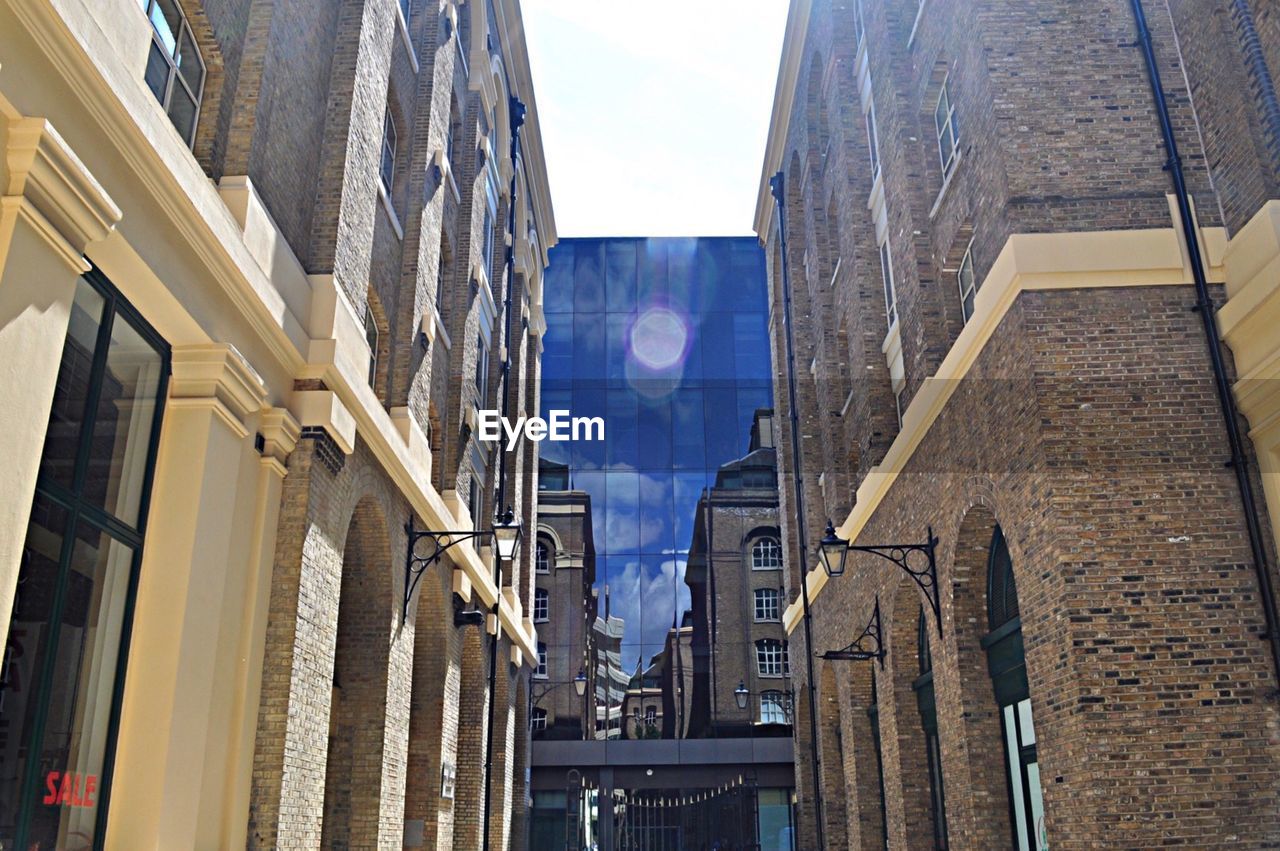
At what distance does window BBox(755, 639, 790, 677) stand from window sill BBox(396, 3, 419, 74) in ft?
80.3

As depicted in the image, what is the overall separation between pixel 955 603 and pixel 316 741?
740 centimetres

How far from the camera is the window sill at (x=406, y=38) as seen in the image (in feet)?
53.5

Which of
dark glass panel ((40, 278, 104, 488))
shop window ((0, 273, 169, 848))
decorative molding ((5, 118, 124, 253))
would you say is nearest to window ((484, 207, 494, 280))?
shop window ((0, 273, 169, 848))

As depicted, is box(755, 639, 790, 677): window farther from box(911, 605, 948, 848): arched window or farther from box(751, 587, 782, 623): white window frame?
box(911, 605, 948, 848): arched window

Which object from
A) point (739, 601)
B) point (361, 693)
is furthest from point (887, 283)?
point (739, 601)

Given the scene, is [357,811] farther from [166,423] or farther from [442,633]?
[166,423]

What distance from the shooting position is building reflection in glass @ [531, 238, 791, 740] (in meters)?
36.8

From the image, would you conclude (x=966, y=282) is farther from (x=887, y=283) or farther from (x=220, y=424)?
(x=220, y=424)

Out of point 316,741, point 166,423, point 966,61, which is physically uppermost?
point 966,61

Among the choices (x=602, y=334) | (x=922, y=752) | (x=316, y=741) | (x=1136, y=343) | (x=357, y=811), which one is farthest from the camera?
(x=602, y=334)

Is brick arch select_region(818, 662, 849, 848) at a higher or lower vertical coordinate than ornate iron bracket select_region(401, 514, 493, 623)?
lower

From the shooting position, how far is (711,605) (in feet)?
123

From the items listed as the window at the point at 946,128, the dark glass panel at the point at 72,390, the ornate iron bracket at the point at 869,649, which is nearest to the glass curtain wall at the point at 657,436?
the ornate iron bracket at the point at 869,649

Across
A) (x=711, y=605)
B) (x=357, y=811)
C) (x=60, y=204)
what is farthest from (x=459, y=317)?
(x=711, y=605)
